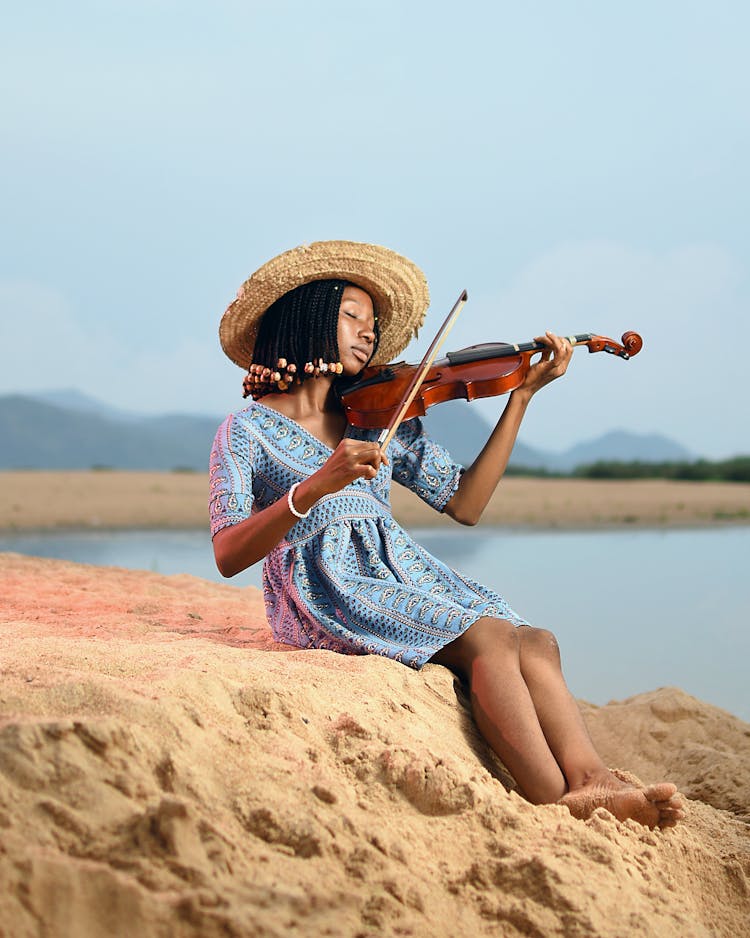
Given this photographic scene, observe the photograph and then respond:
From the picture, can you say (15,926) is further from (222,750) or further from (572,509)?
(572,509)

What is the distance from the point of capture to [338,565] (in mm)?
3666

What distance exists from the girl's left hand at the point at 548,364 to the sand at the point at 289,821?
1.02 meters

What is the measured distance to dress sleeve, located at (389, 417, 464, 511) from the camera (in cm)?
403

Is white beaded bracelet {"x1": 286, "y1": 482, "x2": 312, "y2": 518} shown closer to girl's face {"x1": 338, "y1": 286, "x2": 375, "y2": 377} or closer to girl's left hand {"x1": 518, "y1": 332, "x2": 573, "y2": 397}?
girl's face {"x1": 338, "y1": 286, "x2": 375, "y2": 377}

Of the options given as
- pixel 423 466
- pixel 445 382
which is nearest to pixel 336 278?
pixel 445 382

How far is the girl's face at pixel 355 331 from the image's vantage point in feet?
12.4

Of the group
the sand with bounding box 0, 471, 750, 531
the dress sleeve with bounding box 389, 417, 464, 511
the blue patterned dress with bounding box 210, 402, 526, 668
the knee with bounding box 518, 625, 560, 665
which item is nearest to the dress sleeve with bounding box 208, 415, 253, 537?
the blue patterned dress with bounding box 210, 402, 526, 668

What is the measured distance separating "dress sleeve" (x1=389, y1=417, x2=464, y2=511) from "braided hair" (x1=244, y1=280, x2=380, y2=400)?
46cm

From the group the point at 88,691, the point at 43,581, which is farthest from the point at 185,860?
the point at 43,581

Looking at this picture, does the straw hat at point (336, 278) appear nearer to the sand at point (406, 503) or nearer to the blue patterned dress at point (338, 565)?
the blue patterned dress at point (338, 565)

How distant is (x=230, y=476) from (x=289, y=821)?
4.76ft

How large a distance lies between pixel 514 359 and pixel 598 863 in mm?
1696

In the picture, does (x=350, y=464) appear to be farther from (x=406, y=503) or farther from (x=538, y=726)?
(x=406, y=503)

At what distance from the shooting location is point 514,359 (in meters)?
3.70
